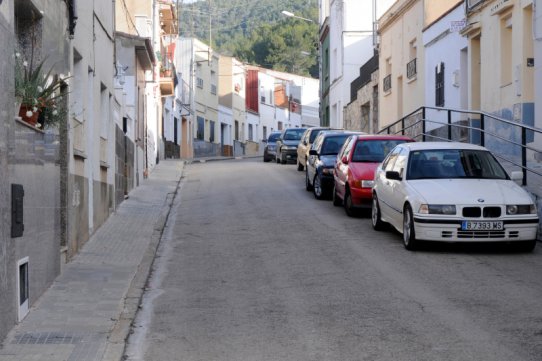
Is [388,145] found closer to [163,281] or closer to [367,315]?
[163,281]

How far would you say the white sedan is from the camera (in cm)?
1213

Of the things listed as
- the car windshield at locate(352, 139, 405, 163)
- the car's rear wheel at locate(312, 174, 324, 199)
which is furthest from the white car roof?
the car's rear wheel at locate(312, 174, 324, 199)

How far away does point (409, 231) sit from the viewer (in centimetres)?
A: 1266

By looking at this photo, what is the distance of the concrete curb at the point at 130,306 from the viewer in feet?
23.9

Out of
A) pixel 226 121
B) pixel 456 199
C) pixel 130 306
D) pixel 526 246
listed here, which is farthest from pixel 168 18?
pixel 130 306

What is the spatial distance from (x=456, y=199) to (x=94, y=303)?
18.3 ft

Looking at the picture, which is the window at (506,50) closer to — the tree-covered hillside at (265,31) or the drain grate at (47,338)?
the drain grate at (47,338)

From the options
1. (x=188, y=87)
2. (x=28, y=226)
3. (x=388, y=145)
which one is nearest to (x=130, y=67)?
Answer: (x=388, y=145)

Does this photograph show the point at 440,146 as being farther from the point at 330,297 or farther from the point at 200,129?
the point at 200,129

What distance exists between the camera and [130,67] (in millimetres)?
25031

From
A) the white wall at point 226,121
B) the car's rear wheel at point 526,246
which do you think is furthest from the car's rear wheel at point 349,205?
the white wall at point 226,121

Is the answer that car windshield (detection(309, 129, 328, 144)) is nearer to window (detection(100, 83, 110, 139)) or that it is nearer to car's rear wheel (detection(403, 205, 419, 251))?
window (detection(100, 83, 110, 139))

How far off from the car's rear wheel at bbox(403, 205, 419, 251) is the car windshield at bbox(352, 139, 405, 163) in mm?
5038

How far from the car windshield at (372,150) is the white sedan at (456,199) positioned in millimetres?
3689
